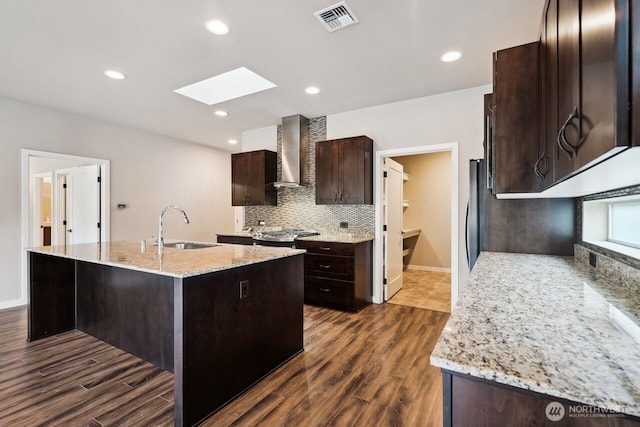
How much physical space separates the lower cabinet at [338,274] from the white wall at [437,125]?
3.77 ft

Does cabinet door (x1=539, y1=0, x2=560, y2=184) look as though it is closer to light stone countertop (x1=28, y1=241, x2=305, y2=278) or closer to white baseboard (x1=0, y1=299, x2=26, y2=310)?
light stone countertop (x1=28, y1=241, x2=305, y2=278)

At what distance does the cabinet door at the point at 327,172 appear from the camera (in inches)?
160

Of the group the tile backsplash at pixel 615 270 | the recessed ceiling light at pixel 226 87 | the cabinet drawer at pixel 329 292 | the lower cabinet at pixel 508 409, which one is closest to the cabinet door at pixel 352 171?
the cabinet drawer at pixel 329 292

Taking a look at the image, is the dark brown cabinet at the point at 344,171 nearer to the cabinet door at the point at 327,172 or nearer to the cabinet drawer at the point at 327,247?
the cabinet door at the point at 327,172

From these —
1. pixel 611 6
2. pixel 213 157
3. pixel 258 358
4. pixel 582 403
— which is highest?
pixel 213 157

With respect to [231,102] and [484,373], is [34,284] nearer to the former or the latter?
[231,102]

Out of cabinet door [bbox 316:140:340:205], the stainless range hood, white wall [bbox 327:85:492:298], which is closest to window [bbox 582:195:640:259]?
white wall [bbox 327:85:492:298]

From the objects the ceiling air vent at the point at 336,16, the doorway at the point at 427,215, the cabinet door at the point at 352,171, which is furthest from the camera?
the doorway at the point at 427,215

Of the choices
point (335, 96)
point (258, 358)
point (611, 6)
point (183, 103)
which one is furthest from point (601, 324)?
point (183, 103)

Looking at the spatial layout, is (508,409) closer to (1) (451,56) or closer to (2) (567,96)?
(2) (567,96)

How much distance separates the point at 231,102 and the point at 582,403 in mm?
4207

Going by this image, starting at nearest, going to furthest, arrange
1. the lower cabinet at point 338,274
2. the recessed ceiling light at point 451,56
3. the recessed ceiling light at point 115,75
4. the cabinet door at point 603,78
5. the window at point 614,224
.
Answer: the cabinet door at point 603,78 < the window at point 614,224 < the recessed ceiling light at point 451,56 < the recessed ceiling light at point 115,75 < the lower cabinet at point 338,274

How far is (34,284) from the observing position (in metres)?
2.79

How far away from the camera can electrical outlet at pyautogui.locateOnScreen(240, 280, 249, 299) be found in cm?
197
